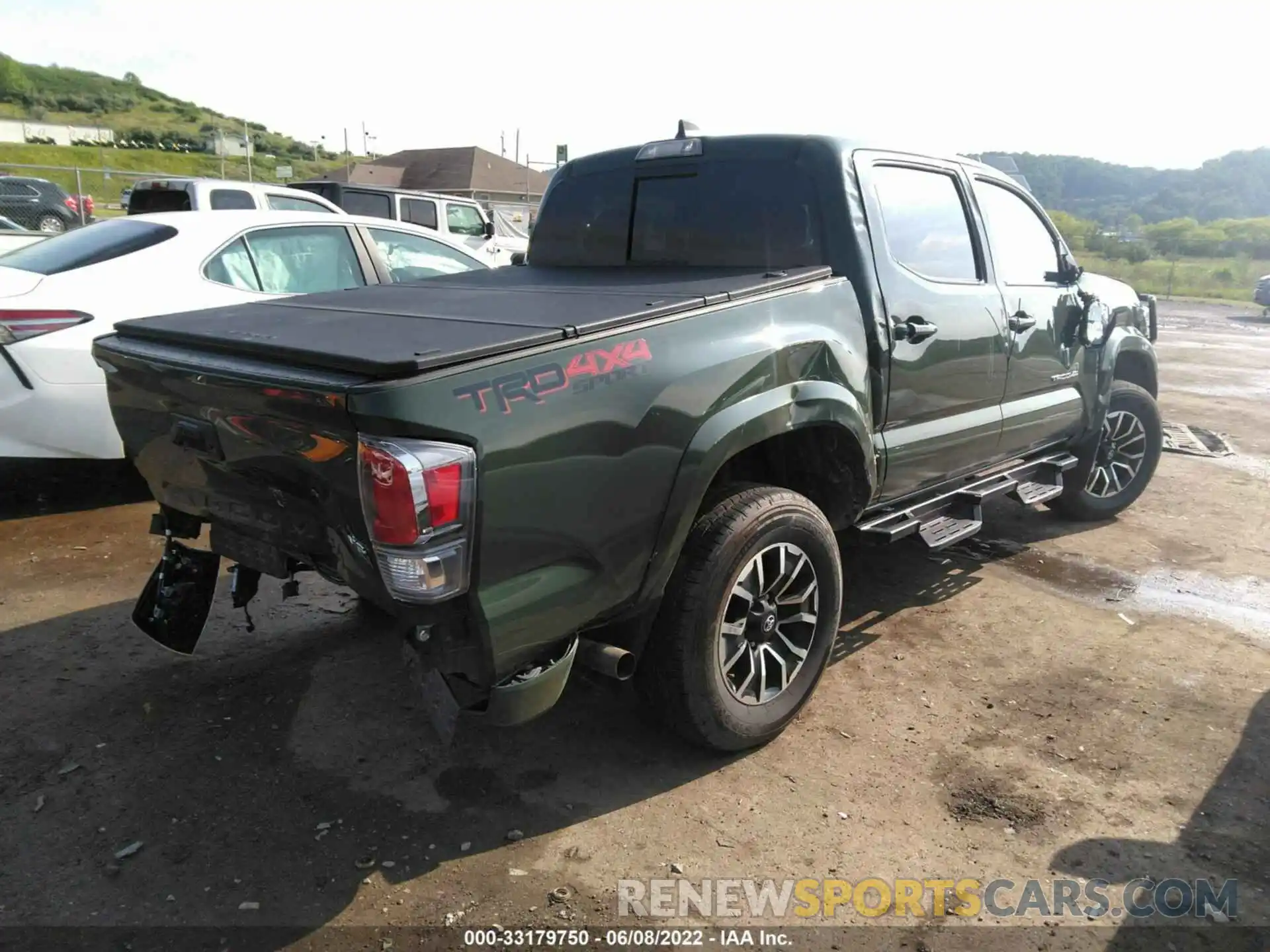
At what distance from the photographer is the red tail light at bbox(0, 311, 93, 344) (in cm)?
459

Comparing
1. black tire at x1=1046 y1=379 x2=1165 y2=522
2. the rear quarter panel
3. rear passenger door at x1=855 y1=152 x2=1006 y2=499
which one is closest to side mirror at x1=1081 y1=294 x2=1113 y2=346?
black tire at x1=1046 y1=379 x2=1165 y2=522

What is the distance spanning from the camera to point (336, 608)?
4273mm

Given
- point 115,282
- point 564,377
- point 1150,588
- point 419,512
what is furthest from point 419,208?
point 419,512

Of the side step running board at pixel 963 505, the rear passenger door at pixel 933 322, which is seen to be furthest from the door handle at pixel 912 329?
the side step running board at pixel 963 505

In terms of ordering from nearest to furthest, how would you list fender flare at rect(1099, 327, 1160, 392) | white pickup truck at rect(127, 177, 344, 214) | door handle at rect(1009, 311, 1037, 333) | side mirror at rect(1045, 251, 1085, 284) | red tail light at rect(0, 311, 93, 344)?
door handle at rect(1009, 311, 1037, 333)
red tail light at rect(0, 311, 93, 344)
side mirror at rect(1045, 251, 1085, 284)
fender flare at rect(1099, 327, 1160, 392)
white pickup truck at rect(127, 177, 344, 214)

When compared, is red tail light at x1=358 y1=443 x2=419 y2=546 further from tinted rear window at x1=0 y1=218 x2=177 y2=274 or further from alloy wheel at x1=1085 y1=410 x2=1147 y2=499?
alloy wheel at x1=1085 y1=410 x2=1147 y2=499

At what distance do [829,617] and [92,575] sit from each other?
352 cm

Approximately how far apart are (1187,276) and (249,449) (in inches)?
1424

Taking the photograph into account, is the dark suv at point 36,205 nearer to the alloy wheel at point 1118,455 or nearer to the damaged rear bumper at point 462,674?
the alloy wheel at point 1118,455

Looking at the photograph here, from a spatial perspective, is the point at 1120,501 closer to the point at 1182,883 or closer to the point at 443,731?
the point at 1182,883

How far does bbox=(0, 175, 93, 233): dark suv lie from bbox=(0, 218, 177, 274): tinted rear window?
1653 cm

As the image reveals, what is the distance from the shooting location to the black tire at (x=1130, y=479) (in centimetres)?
562

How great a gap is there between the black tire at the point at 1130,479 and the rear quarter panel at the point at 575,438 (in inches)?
136

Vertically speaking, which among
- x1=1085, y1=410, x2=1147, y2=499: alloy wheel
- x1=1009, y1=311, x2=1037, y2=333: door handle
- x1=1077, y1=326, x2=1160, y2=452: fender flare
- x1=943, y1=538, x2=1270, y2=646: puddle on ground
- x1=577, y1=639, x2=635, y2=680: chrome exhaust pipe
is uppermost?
x1=1009, y1=311, x2=1037, y2=333: door handle
